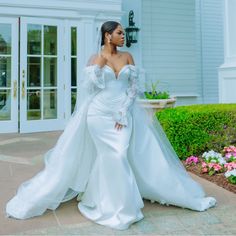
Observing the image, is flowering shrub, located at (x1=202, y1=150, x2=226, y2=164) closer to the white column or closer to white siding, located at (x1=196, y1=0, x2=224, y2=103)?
the white column

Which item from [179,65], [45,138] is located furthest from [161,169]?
[179,65]

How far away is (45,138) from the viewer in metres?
6.42

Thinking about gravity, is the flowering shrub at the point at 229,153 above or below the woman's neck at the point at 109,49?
below

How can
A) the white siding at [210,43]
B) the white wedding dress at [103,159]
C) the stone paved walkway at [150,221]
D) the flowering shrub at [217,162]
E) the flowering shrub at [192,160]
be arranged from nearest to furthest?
the stone paved walkway at [150,221] < the white wedding dress at [103,159] < the flowering shrub at [217,162] < the flowering shrub at [192,160] < the white siding at [210,43]

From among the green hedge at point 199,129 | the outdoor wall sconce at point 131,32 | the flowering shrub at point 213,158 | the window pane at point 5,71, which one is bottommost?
the flowering shrub at point 213,158

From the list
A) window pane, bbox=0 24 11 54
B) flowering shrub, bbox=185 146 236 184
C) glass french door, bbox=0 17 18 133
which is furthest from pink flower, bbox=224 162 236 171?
window pane, bbox=0 24 11 54

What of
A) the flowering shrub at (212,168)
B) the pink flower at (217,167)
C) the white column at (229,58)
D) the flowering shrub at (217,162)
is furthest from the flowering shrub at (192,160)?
the white column at (229,58)

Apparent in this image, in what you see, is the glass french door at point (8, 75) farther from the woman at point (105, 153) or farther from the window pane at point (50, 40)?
the woman at point (105, 153)

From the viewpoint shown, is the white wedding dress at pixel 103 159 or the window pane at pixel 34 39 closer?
the white wedding dress at pixel 103 159

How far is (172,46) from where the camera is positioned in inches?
350

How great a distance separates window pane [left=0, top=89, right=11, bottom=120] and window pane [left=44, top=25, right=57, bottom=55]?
1201mm

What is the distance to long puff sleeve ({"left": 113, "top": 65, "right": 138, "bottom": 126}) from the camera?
2.79m

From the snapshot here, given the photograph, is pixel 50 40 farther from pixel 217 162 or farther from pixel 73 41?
pixel 217 162

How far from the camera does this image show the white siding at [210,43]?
33.1 feet
